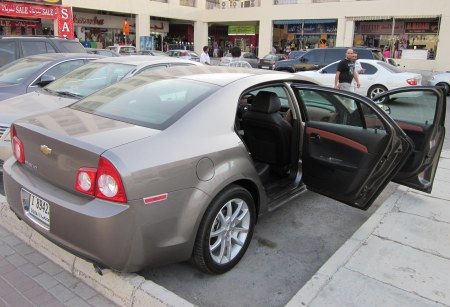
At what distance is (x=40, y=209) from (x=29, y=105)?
3.01m

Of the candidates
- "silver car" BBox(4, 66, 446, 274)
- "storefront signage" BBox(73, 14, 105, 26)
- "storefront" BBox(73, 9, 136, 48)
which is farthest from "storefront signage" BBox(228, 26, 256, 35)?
"silver car" BBox(4, 66, 446, 274)

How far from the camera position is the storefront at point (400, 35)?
27703 mm

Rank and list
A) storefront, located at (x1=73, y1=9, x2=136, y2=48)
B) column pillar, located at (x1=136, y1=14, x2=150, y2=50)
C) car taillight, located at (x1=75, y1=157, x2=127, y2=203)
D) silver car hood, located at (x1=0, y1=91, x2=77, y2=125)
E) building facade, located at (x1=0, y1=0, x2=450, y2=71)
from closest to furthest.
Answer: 1. car taillight, located at (x1=75, y1=157, x2=127, y2=203)
2. silver car hood, located at (x1=0, y1=91, x2=77, y2=125)
3. building facade, located at (x1=0, y1=0, x2=450, y2=71)
4. storefront, located at (x1=73, y1=9, x2=136, y2=48)
5. column pillar, located at (x1=136, y1=14, x2=150, y2=50)

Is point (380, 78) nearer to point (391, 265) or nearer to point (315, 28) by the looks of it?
point (391, 265)

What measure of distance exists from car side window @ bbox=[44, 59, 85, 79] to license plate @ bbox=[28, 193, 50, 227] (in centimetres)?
440

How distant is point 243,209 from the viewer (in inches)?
131

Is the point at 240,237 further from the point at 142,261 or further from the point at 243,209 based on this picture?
the point at 142,261

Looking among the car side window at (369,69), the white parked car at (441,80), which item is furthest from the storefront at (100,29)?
the white parked car at (441,80)

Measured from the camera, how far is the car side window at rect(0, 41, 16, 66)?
900 centimetres

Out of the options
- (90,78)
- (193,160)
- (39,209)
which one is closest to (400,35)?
(90,78)

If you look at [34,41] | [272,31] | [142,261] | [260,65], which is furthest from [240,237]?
[272,31]

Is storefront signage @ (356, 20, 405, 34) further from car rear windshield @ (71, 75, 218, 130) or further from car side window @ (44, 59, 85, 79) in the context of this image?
car rear windshield @ (71, 75, 218, 130)

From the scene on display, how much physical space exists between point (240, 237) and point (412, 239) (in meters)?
1.60

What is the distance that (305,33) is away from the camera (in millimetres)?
33750
